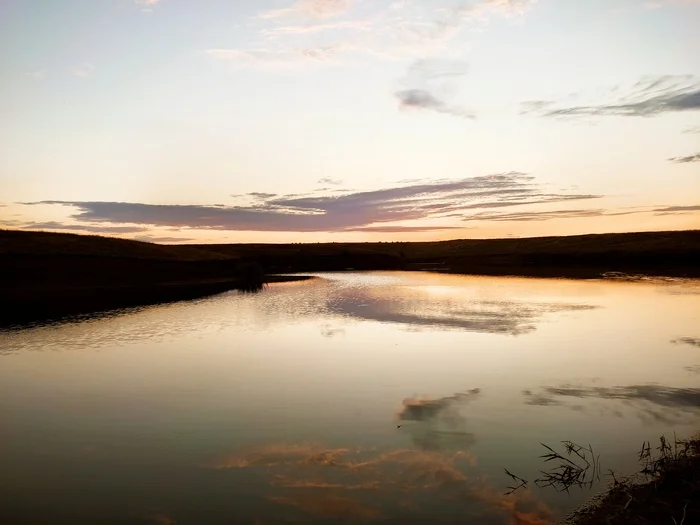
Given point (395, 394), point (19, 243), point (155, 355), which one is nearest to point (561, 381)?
point (395, 394)

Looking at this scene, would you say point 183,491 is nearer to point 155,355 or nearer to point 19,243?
point 155,355

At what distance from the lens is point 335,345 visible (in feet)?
78.1

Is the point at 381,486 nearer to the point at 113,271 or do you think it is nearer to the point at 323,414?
the point at 323,414

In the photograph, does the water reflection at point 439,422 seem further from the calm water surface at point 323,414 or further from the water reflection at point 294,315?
the water reflection at point 294,315

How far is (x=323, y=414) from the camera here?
555 inches

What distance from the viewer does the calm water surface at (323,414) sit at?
9.23 m

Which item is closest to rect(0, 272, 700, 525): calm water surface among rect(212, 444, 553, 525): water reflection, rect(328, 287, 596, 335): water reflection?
rect(212, 444, 553, 525): water reflection

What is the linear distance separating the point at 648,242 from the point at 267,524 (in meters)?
135

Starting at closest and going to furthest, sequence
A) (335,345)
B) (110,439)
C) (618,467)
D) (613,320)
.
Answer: (618,467) < (110,439) < (335,345) < (613,320)

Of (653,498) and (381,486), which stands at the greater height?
(653,498)

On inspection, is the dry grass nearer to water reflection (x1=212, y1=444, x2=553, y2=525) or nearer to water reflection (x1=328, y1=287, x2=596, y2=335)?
water reflection (x1=212, y1=444, x2=553, y2=525)

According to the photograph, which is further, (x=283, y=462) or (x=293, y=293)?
(x=293, y=293)

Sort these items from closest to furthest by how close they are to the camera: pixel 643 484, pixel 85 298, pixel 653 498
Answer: pixel 653 498 → pixel 643 484 → pixel 85 298

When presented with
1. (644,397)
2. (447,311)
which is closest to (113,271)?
(447,311)
